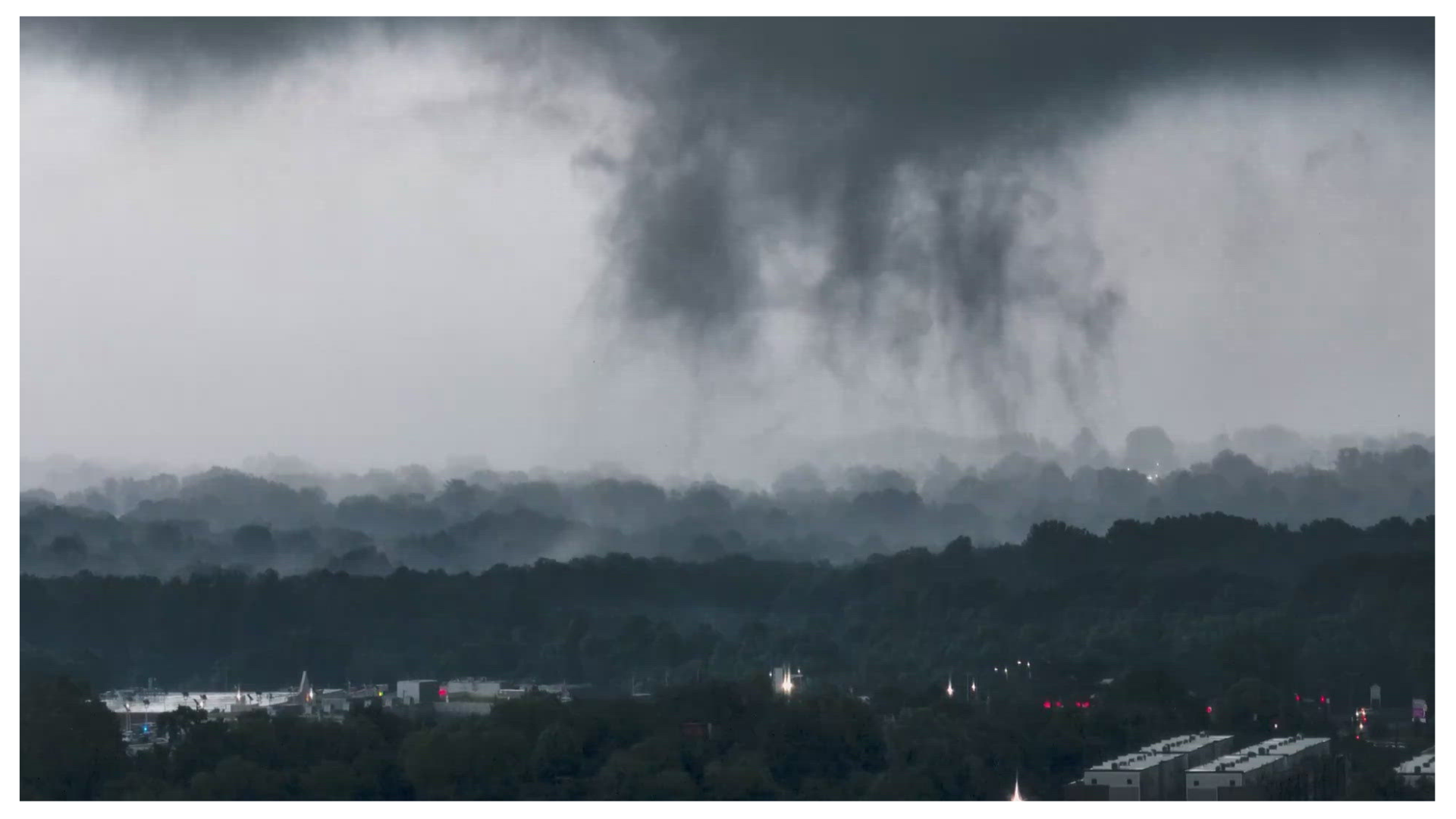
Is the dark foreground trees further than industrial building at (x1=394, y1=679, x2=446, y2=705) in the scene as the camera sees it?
No

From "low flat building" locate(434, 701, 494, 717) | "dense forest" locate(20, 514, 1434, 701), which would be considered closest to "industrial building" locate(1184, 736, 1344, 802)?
"dense forest" locate(20, 514, 1434, 701)

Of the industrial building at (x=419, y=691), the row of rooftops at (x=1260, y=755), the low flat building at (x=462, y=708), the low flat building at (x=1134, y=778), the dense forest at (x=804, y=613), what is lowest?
the low flat building at (x=1134, y=778)

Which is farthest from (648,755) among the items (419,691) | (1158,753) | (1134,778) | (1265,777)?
(419,691)

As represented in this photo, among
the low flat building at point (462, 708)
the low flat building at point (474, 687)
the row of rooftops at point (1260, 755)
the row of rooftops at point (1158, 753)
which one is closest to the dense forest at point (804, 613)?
the low flat building at point (474, 687)

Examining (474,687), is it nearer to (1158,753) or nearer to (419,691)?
(419,691)

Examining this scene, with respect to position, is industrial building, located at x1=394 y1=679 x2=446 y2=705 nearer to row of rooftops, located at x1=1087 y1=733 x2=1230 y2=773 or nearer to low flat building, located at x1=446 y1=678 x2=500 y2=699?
low flat building, located at x1=446 y1=678 x2=500 y2=699

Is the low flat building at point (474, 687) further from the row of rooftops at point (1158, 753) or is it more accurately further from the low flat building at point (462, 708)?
the row of rooftops at point (1158, 753)

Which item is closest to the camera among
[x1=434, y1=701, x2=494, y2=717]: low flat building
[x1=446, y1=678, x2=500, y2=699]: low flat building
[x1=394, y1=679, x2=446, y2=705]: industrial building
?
[x1=434, y1=701, x2=494, y2=717]: low flat building

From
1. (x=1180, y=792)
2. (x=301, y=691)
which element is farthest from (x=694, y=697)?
(x=301, y=691)
